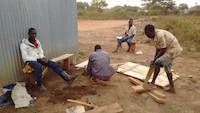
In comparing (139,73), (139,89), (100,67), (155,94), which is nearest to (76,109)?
(100,67)

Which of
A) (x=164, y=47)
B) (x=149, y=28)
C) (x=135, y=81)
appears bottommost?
(x=135, y=81)

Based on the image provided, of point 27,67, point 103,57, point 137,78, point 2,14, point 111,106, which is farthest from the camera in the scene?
point 137,78

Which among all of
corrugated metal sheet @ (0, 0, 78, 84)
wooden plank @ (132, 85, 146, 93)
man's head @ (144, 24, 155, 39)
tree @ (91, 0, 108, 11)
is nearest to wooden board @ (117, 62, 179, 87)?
wooden plank @ (132, 85, 146, 93)

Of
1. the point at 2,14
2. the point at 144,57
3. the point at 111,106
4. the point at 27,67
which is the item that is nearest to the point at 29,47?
the point at 27,67

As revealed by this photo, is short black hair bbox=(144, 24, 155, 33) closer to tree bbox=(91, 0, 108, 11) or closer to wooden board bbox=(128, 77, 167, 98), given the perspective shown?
wooden board bbox=(128, 77, 167, 98)

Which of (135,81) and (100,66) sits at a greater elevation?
(100,66)

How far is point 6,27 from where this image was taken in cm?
534

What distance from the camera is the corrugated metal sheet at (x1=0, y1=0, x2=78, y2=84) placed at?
537cm

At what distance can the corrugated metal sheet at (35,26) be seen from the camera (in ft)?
17.6

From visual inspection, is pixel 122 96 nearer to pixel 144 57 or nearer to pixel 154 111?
pixel 154 111

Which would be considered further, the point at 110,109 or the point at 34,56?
the point at 34,56

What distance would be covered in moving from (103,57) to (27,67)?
178 centimetres

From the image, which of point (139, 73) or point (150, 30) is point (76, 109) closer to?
point (150, 30)

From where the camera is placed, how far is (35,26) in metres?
6.25
